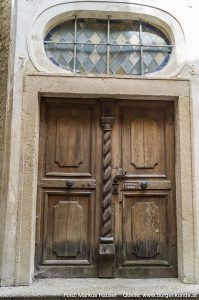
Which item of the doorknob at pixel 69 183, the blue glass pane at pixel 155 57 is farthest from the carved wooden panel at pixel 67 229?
the blue glass pane at pixel 155 57

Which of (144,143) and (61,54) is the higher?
(61,54)

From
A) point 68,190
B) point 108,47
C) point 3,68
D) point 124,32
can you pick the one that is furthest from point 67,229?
point 124,32

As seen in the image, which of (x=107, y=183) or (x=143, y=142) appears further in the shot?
(x=143, y=142)

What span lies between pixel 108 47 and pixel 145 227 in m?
1.82

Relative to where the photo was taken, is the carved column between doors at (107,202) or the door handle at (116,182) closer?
the carved column between doors at (107,202)

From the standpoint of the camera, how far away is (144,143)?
353 cm

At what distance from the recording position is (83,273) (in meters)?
3.33

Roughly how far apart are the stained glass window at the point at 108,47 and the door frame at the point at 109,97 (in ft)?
0.73

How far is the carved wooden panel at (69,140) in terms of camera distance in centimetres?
347

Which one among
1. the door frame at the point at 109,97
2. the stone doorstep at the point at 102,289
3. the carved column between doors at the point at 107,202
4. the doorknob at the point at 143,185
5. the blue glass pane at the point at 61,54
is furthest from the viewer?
the blue glass pane at the point at 61,54

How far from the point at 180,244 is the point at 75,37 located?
2.25m

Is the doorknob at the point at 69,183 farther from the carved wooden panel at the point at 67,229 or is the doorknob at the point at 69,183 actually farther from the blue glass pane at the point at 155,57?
the blue glass pane at the point at 155,57

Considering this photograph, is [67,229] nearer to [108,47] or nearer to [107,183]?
[107,183]

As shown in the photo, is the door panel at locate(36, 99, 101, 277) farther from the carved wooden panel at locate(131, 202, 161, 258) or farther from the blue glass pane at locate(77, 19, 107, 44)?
the blue glass pane at locate(77, 19, 107, 44)
